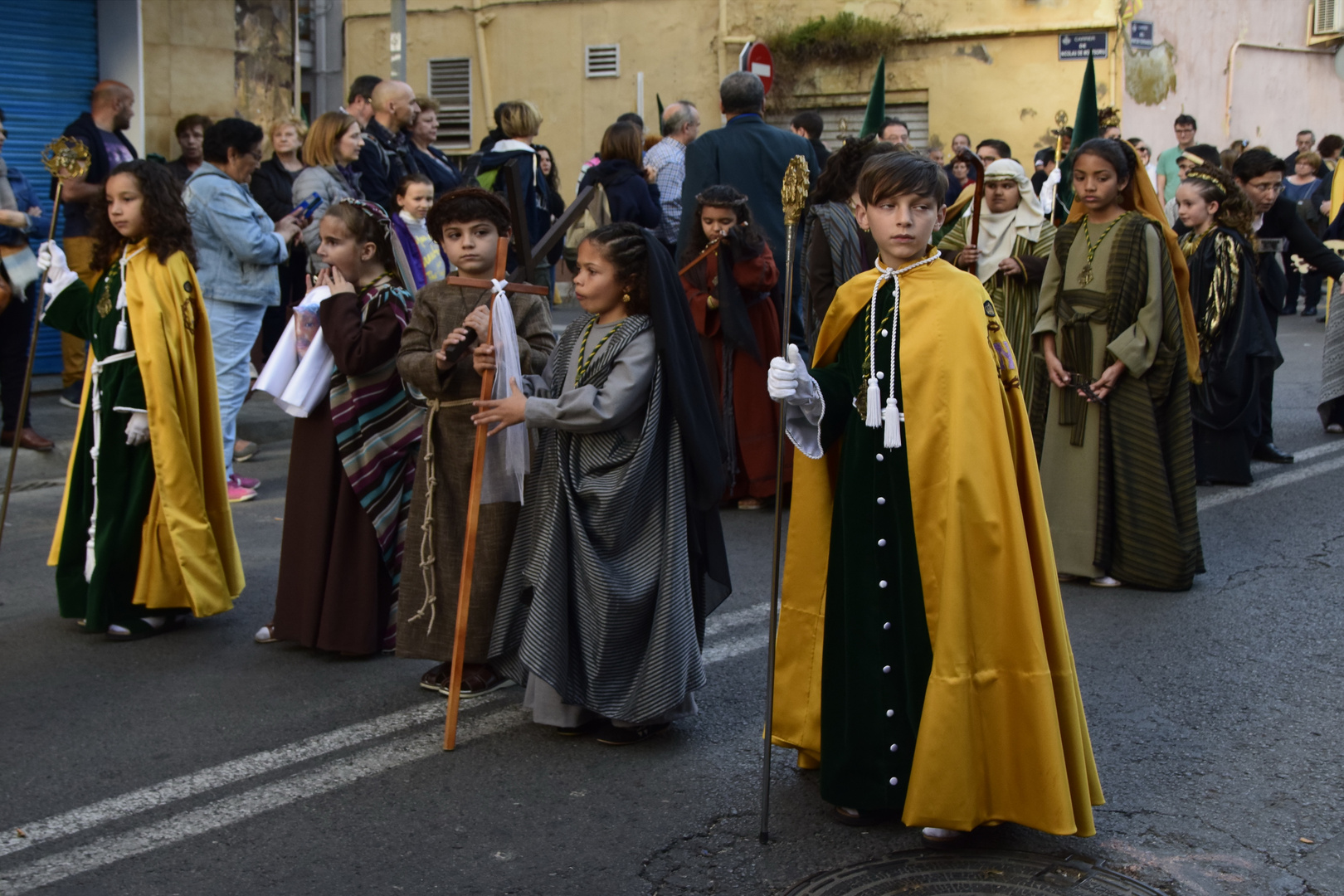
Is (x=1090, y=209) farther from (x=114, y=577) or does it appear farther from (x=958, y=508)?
(x=114, y=577)

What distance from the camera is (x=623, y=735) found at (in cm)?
447

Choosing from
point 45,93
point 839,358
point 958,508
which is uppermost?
point 45,93

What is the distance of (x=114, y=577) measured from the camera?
5629 millimetres

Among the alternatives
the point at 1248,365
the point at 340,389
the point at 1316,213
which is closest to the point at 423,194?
the point at 340,389

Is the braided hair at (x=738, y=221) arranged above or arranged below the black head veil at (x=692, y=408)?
above

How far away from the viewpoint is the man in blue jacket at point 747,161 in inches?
344

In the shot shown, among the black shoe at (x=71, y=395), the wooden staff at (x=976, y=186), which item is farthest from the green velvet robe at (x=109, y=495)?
the black shoe at (x=71, y=395)

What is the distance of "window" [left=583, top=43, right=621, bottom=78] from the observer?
74.6ft

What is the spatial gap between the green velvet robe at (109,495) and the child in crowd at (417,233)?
4.90 feet

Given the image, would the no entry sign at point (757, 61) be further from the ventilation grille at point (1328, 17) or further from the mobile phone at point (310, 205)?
the ventilation grille at point (1328, 17)

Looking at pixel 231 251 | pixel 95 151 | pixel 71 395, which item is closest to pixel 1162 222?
pixel 231 251

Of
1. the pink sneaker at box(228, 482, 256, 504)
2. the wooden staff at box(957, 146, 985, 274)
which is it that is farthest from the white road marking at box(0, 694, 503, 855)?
the pink sneaker at box(228, 482, 256, 504)

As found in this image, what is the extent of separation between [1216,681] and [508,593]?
257 centimetres

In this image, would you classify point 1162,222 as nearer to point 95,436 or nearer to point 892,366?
point 892,366
